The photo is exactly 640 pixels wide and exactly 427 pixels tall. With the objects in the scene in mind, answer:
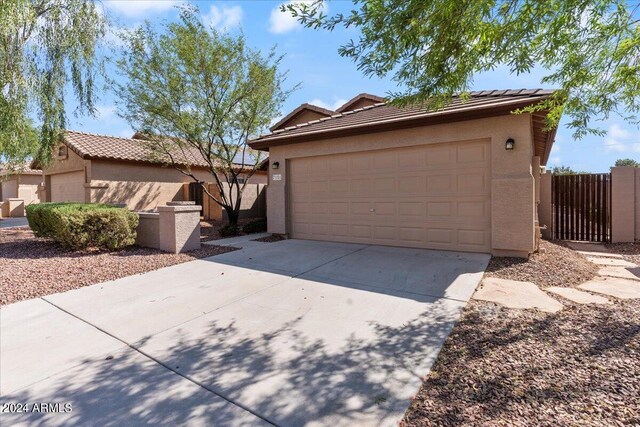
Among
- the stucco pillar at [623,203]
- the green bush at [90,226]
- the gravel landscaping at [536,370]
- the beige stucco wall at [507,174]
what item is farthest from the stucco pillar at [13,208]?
the stucco pillar at [623,203]

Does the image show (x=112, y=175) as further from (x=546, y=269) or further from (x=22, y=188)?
(x=546, y=269)

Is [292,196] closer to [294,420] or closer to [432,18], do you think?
[432,18]

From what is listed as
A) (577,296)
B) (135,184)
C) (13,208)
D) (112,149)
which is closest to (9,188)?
(13,208)

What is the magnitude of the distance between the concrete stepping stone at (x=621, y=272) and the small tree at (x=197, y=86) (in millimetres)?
9949

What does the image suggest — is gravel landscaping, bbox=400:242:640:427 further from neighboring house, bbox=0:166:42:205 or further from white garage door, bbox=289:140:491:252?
neighboring house, bbox=0:166:42:205

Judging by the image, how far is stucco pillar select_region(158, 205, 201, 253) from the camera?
25.5 feet

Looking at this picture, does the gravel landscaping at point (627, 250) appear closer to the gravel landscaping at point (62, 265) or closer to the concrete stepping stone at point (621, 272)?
the concrete stepping stone at point (621, 272)

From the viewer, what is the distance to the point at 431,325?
3670 millimetres

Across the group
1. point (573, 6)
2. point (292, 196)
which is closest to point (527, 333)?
point (573, 6)

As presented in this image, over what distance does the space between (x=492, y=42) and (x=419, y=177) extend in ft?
13.6

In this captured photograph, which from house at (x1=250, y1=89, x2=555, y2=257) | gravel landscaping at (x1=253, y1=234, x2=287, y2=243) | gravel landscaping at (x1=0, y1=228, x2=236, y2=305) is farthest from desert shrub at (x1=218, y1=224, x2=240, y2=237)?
gravel landscaping at (x1=0, y1=228, x2=236, y2=305)

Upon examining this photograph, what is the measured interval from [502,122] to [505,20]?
3373mm

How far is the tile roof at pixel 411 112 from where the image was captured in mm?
6409

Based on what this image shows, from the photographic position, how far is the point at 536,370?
8.79 feet
